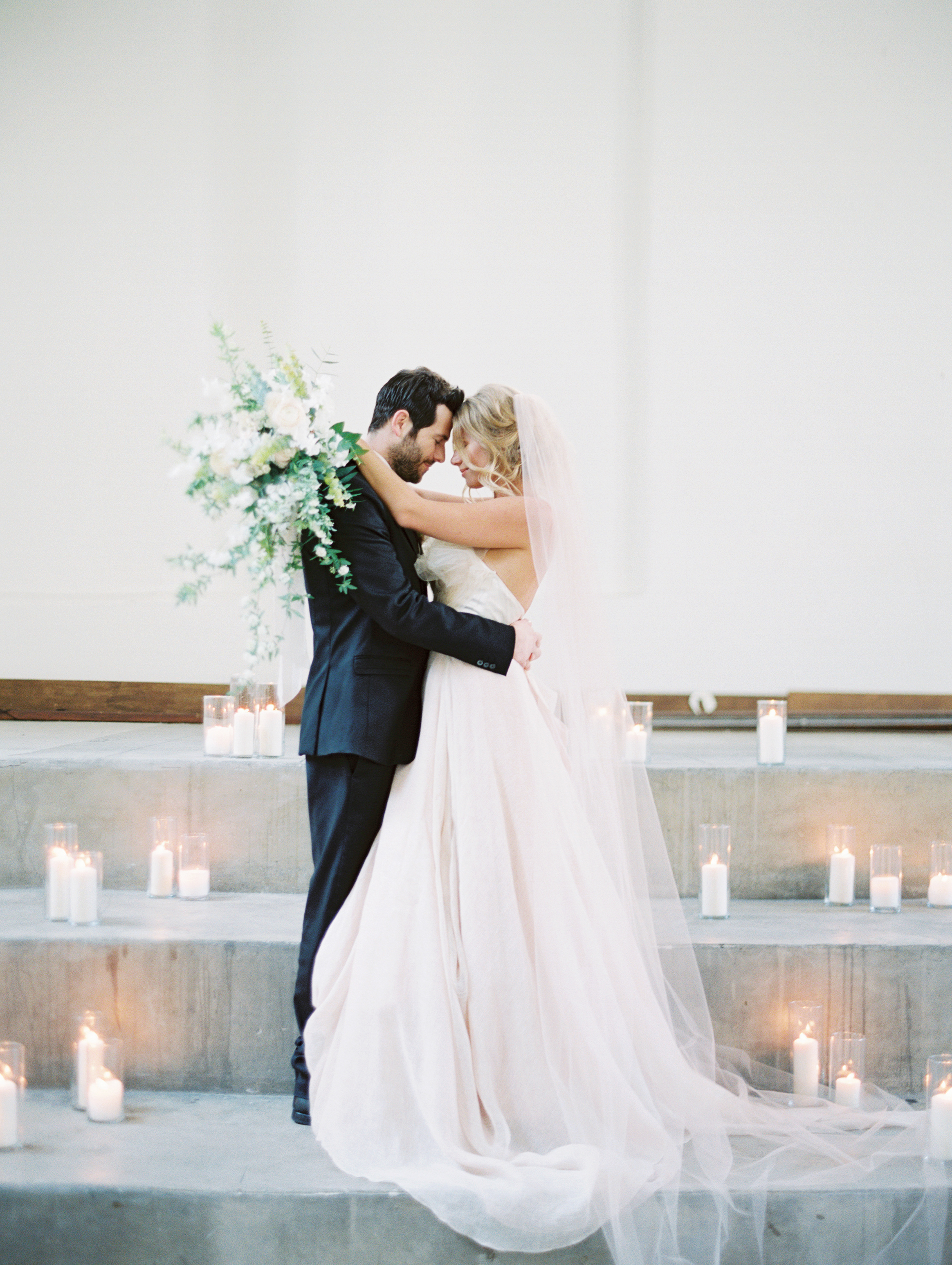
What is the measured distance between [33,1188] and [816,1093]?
1787 mm

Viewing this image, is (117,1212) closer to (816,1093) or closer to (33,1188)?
(33,1188)

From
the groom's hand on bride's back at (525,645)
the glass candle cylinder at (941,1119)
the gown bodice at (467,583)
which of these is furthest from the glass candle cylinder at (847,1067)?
the gown bodice at (467,583)

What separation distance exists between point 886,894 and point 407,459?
1876mm

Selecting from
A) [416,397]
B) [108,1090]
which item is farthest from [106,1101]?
[416,397]

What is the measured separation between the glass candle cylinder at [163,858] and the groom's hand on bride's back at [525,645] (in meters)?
1.29

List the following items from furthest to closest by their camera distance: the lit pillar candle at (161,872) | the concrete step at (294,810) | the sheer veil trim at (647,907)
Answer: the concrete step at (294,810)
the lit pillar candle at (161,872)
the sheer veil trim at (647,907)

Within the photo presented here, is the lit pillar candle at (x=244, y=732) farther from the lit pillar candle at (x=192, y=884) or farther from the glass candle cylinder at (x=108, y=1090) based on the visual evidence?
the glass candle cylinder at (x=108, y=1090)

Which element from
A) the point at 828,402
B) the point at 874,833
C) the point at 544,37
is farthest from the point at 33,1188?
the point at 544,37

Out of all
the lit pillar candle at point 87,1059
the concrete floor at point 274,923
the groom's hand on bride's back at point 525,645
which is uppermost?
the groom's hand on bride's back at point 525,645

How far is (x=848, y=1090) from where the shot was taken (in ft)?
9.07

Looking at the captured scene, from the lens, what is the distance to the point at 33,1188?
2312 mm

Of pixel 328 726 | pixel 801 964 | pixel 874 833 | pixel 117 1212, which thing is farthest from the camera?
pixel 874 833

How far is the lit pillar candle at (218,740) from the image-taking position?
3.72 meters

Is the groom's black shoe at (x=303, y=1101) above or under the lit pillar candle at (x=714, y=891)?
under
